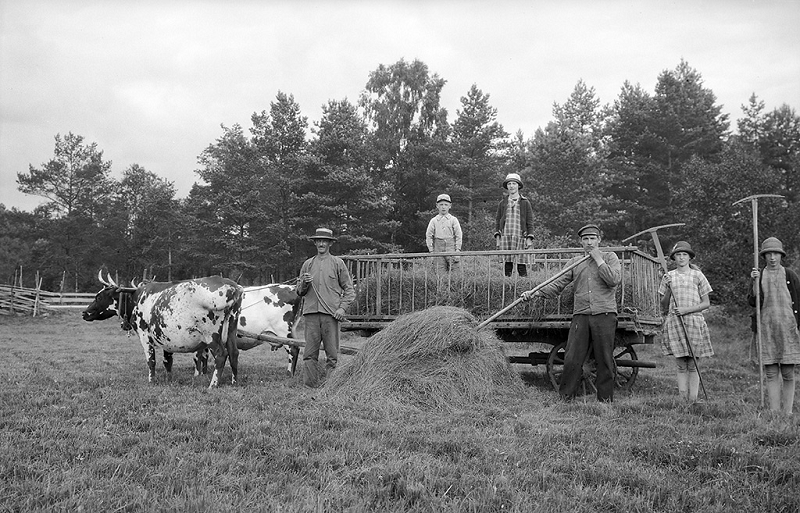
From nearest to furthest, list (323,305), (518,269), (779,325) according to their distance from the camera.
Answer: (779,325), (323,305), (518,269)

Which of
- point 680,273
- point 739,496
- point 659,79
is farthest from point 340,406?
point 659,79

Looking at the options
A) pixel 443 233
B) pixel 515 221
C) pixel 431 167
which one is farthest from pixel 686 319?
pixel 431 167

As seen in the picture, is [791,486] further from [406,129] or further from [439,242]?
[406,129]

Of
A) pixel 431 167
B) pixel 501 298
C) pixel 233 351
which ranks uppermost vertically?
pixel 431 167

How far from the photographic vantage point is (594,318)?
284 inches

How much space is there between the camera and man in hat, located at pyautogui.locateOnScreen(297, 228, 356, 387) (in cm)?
827

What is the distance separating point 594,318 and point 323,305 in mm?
3692

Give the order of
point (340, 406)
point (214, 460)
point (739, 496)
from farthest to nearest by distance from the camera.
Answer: point (340, 406) < point (214, 460) < point (739, 496)

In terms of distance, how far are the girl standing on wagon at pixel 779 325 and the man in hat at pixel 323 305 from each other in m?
5.33

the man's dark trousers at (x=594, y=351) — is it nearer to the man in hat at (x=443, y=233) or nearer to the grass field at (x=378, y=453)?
the grass field at (x=378, y=453)

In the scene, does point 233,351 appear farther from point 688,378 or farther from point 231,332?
point 688,378

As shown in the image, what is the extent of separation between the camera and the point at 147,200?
48656mm

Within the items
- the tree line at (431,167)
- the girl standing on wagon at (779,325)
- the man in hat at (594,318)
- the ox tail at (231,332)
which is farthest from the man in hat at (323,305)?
Answer: the tree line at (431,167)

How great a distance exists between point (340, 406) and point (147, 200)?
47536 mm
